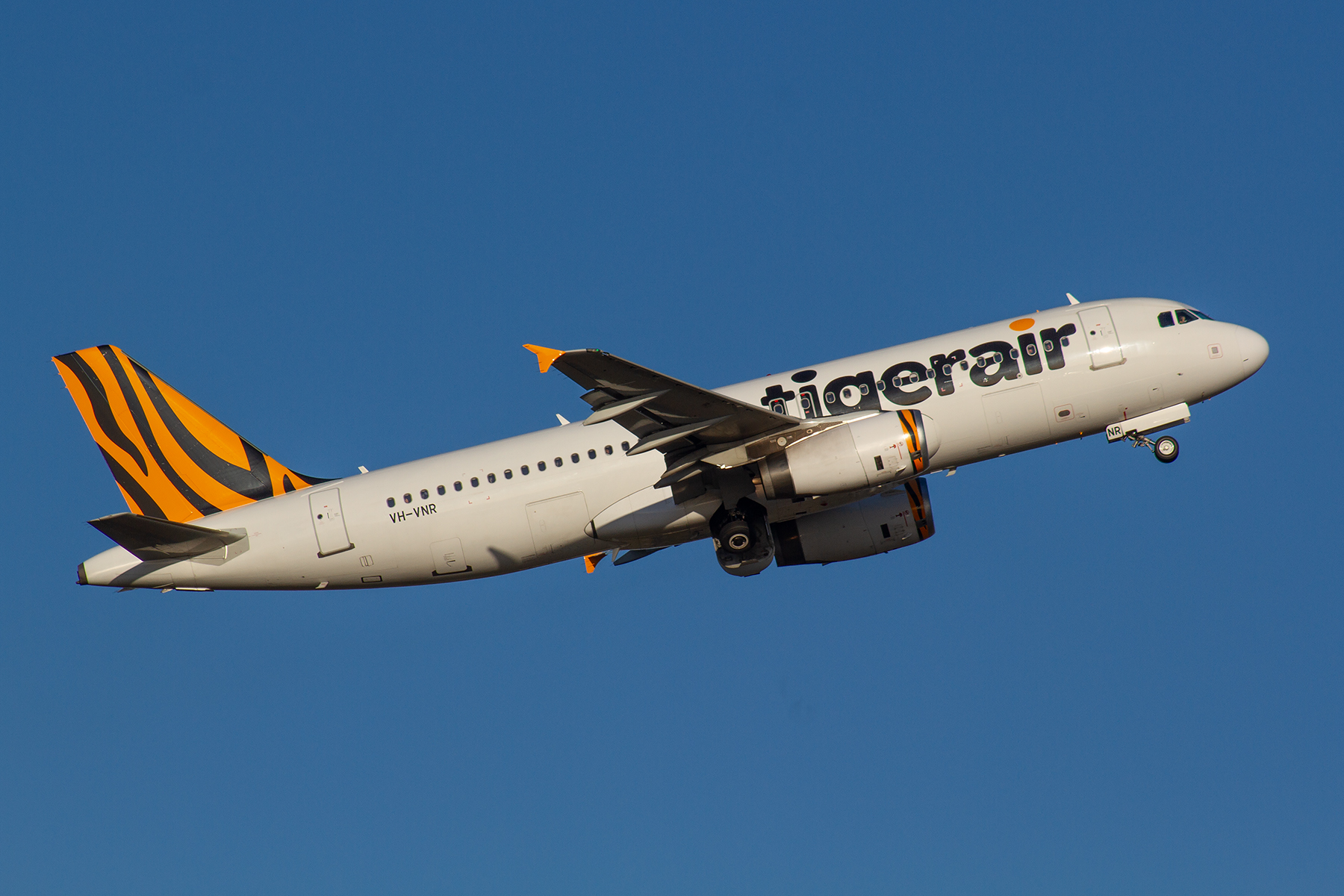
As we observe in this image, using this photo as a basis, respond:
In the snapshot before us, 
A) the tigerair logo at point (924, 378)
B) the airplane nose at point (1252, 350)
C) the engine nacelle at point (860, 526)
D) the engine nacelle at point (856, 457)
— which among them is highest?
the tigerair logo at point (924, 378)

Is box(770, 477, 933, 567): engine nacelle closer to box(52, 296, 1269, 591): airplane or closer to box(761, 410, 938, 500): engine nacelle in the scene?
box(52, 296, 1269, 591): airplane

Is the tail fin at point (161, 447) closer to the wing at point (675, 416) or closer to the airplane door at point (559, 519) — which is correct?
the airplane door at point (559, 519)


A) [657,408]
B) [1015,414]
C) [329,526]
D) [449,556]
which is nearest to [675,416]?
[657,408]

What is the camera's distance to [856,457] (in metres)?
31.4

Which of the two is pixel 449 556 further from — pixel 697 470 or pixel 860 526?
pixel 860 526

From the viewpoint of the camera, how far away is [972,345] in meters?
34.3

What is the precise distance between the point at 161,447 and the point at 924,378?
22.1m

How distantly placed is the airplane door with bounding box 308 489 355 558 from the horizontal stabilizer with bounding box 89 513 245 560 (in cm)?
212

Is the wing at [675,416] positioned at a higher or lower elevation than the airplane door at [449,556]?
higher

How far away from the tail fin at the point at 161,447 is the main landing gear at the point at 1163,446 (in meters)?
23.2

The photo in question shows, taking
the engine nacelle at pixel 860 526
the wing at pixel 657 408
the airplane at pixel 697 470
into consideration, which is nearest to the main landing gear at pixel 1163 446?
A: the airplane at pixel 697 470

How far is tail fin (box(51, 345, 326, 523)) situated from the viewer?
36938 millimetres

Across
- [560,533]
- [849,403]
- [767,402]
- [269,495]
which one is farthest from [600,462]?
[269,495]

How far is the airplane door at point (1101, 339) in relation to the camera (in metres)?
34.2
